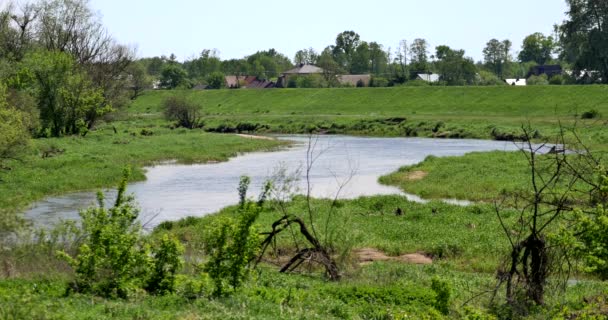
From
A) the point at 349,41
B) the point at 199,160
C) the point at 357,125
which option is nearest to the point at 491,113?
the point at 357,125

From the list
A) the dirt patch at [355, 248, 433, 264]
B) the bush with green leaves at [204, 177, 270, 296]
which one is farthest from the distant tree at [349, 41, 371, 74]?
the bush with green leaves at [204, 177, 270, 296]

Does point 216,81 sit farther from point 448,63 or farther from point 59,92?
point 59,92

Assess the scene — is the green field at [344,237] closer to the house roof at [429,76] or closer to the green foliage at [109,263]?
the green foliage at [109,263]

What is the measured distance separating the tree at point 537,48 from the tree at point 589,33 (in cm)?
8603

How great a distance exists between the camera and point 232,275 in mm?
13930

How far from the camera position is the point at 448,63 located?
118 m

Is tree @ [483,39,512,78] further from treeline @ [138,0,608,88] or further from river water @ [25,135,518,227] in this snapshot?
river water @ [25,135,518,227]

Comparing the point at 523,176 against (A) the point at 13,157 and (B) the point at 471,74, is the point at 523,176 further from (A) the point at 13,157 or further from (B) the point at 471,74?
(B) the point at 471,74

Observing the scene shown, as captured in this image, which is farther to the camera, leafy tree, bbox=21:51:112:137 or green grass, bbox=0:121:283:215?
leafy tree, bbox=21:51:112:137

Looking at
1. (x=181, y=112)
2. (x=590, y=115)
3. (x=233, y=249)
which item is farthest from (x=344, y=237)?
(x=181, y=112)

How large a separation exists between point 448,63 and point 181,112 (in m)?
52.3

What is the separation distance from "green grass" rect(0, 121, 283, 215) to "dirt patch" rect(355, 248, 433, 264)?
9.24 m

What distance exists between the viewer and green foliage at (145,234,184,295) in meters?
13.5

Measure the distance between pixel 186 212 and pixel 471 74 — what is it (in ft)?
302
